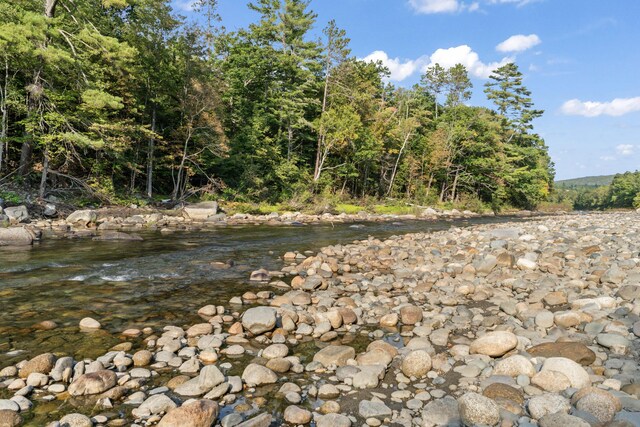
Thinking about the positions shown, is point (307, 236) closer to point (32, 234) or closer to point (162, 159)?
point (32, 234)

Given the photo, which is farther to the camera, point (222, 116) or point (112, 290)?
point (222, 116)

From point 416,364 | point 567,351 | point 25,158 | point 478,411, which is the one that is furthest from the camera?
point 25,158

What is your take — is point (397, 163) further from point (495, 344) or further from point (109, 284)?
point (495, 344)

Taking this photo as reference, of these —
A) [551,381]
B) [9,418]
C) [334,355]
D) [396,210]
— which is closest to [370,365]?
[334,355]

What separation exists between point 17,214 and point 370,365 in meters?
16.6

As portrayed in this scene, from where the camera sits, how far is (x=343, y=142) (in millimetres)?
30766

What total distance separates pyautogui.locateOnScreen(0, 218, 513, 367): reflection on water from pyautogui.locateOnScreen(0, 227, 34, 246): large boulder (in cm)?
40

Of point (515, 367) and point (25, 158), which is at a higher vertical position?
point (25, 158)

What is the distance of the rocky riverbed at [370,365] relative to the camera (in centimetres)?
318

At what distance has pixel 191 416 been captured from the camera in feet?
9.89

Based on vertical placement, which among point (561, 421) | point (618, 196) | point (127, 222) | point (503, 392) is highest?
point (618, 196)

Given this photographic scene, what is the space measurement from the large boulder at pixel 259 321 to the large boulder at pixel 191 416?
1998 millimetres

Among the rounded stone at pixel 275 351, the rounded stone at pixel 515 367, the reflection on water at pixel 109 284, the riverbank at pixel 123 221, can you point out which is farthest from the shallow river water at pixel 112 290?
the rounded stone at pixel 515 367

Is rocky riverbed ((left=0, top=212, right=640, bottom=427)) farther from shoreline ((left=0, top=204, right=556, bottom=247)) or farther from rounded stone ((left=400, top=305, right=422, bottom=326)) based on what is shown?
shoreline ((left=0, top=204, right=556, bottom=247))
